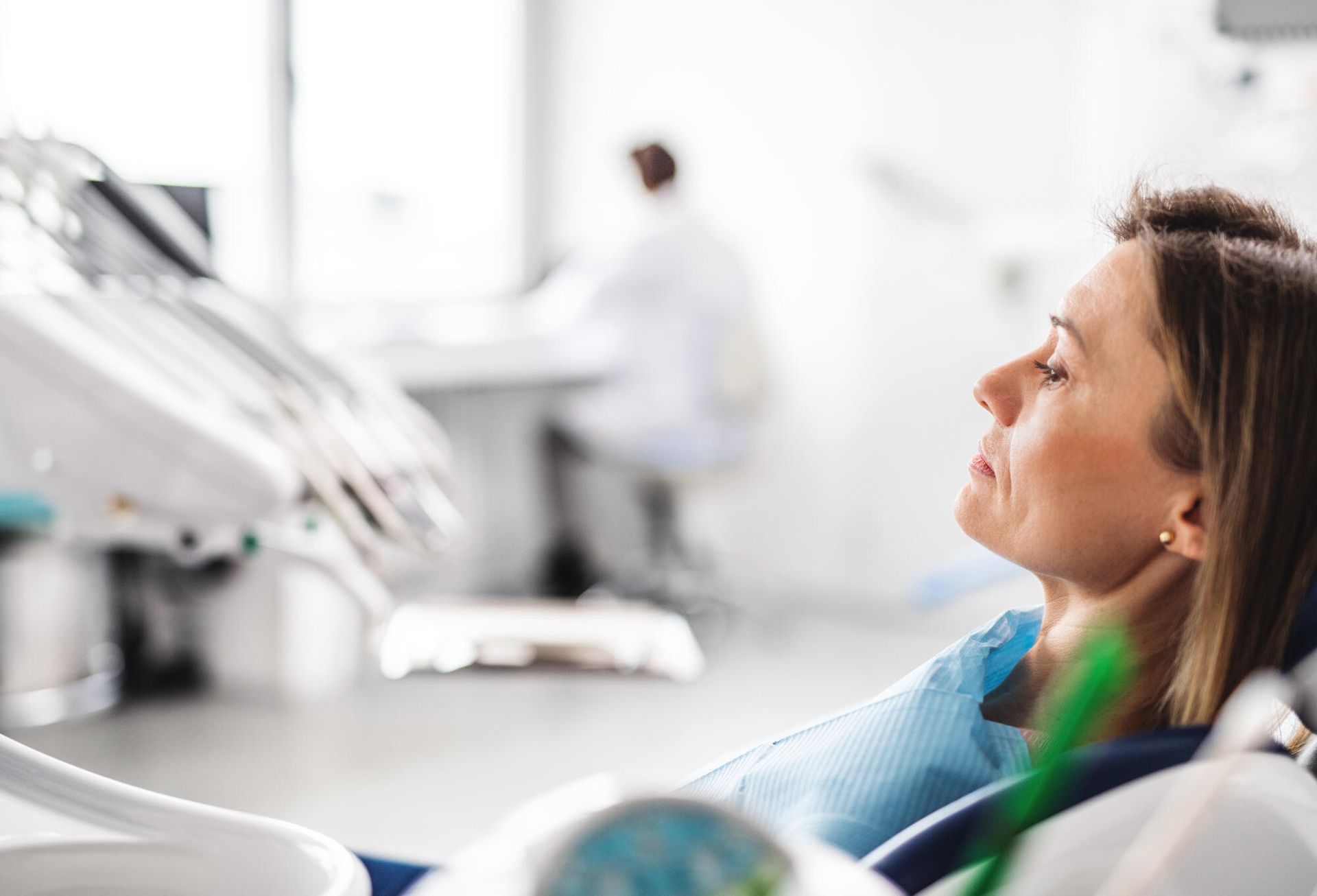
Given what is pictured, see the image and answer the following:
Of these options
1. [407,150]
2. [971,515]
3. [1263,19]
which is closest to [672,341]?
[407,150]

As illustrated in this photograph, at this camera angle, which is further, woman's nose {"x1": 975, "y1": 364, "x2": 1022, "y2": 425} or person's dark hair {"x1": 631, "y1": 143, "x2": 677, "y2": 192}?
person's dark hair {"x1": 631, "y1": 143, "x2": 677, "y2": 192}

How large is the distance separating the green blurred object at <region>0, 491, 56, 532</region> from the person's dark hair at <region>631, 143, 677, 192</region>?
1.71 metres

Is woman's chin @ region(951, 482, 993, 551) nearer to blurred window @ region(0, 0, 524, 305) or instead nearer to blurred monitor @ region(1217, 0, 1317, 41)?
blurred monitor @ region(1217, 0, 1317, 41)

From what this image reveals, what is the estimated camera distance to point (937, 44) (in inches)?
144

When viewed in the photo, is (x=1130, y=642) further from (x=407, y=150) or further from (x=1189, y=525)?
(x=407, y=150)

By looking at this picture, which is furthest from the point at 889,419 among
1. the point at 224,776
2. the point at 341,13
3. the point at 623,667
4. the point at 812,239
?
the point at 623,667

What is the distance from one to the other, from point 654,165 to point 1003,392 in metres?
2.77

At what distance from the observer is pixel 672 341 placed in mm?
3553

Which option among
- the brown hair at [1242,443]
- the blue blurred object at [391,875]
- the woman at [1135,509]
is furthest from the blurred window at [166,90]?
the brown hair at [1242,443]

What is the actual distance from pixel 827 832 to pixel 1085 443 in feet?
0.91

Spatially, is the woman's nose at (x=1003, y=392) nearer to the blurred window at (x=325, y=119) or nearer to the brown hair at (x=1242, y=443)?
the brown hair at (x=1242, y=443)

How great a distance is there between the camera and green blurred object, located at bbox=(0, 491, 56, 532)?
8.39 ft

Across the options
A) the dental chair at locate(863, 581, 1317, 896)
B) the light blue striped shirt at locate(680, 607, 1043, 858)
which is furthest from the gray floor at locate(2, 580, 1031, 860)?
the dental chair at locate(863, 581, 1317, 896)

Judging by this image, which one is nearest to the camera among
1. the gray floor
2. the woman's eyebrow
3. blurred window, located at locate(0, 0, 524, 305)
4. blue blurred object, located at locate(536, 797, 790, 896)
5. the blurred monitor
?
blue blurred object, located at locate(536, 797, 790, 896)
